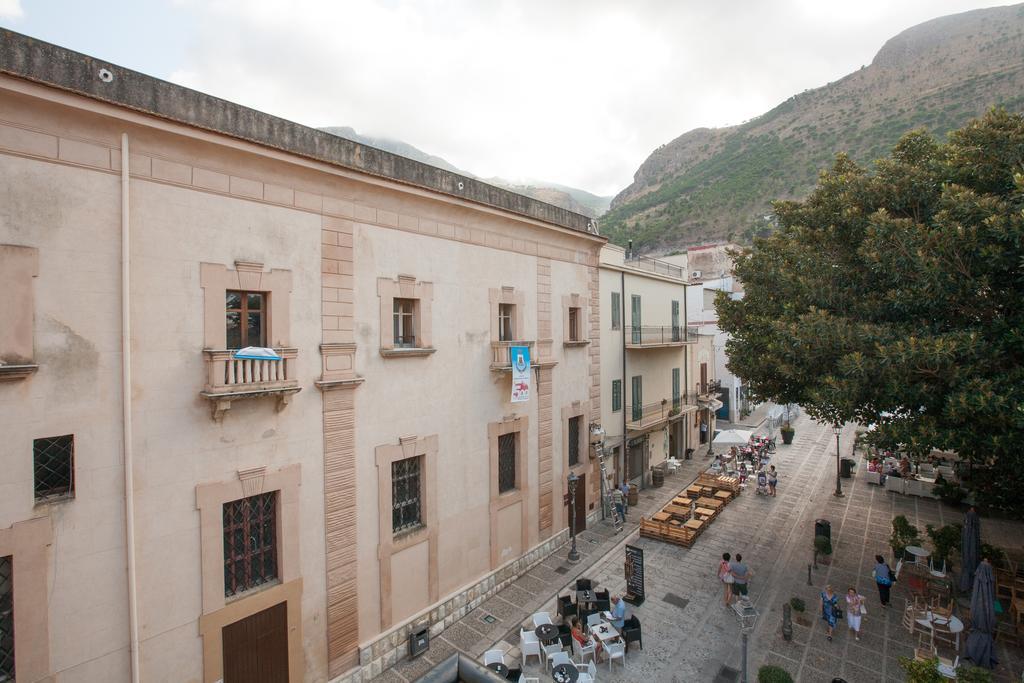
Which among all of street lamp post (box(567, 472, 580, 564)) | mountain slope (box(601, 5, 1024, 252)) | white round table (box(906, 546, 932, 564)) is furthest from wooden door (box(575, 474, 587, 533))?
mountain slope (box(601, 5, 1024, 252))

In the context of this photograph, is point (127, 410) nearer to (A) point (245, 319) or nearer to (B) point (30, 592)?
(A) point (245, 319)

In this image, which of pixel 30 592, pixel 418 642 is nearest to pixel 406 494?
pixel 418 642

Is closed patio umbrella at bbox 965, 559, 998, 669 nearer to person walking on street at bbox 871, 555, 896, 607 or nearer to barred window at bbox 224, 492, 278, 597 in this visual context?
person walking on street at bbox 871, 555, 896, 607

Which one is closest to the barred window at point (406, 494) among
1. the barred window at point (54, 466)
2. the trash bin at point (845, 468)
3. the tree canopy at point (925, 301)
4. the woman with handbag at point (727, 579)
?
the barred window at point (54, 466)

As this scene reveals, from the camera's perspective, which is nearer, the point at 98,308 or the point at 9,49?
the point at 9,49

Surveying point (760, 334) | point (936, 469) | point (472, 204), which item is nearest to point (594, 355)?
point (760, 334)

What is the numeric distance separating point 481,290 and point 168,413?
26.8ft

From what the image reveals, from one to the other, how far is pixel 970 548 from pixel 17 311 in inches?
858

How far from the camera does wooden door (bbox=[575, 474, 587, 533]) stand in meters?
18.4

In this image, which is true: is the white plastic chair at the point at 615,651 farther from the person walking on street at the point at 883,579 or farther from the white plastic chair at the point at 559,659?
the person walking on street at the point at 883,579

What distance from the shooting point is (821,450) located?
29812 mm

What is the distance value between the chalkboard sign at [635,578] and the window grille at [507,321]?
7325mm

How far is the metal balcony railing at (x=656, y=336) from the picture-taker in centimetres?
2223

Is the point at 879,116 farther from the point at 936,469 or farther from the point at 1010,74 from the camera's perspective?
the point at 936,469
